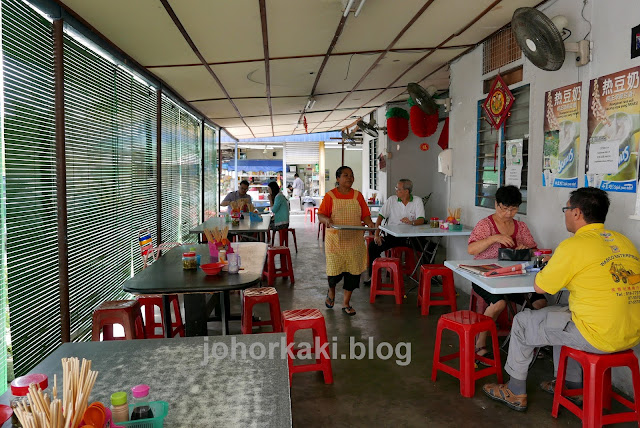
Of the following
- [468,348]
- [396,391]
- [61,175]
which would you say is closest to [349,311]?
[396,391]

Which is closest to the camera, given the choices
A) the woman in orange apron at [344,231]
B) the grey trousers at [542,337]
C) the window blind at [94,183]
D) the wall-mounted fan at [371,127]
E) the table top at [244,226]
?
the grey trousers at [542,337]

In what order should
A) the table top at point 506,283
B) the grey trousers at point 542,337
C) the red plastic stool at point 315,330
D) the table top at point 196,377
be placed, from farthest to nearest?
the red plastic stool at point 315,330 → the table top at point 506,283 → the grey trousers at point 542,337 → the table top at point 196,377

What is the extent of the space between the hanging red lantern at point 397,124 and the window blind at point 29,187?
6.50 m

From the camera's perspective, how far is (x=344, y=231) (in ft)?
15.9

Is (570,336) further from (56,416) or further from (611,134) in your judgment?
(56,416)

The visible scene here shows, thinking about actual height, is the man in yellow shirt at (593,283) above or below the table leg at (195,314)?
above

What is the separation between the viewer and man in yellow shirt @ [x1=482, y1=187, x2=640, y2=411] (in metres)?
2.54

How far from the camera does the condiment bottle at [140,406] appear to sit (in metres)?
1.25

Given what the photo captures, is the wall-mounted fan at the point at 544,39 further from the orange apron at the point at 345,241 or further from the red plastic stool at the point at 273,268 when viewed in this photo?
the red plastic stool at the point at 273,268

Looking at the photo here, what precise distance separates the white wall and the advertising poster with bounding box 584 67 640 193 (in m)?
0.07

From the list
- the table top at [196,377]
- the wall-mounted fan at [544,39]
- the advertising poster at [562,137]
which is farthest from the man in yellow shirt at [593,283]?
the table top at [196,377]

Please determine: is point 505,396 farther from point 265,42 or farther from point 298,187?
point 298,187

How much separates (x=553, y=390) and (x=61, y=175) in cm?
379


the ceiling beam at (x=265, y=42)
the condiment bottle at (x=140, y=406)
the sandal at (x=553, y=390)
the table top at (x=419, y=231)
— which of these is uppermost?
the ceiling beam at (x=265, y=42)
